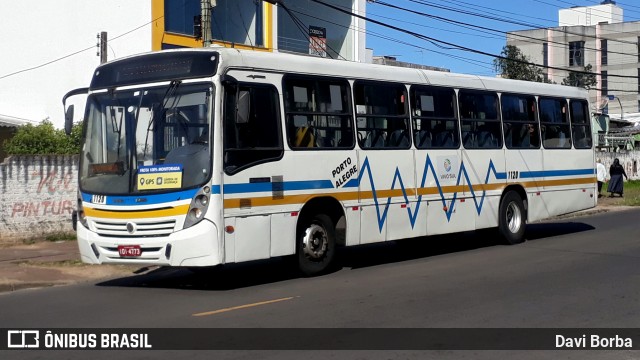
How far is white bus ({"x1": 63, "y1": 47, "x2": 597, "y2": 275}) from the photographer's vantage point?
11.2 m

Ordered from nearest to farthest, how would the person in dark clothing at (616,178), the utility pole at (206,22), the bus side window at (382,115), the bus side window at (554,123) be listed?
the bus side window at (382,115) < the utility pole at (206,22) < the bus side window at (554,123) < the person in dark clothing at (616,178)

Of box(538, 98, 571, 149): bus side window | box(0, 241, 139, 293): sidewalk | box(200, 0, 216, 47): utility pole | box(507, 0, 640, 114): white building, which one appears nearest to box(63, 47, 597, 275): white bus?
box(0, 241, 139, 293): sidewalk

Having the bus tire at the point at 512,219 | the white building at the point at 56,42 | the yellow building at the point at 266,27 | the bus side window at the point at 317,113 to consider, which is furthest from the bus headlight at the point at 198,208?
the white building at the point at 56,42

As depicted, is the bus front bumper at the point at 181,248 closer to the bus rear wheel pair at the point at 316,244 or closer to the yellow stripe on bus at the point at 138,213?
the yellow stripe on bus at the point at 138,213

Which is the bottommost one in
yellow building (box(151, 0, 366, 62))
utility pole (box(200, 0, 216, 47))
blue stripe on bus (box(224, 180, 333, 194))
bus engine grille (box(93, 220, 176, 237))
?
bus engine grille (box(93, 220, 176, 237))

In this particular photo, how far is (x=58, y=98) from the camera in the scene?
2884cm

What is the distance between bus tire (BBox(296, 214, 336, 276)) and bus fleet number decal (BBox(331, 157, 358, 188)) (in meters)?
0.61

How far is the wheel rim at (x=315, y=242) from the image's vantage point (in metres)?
12.6

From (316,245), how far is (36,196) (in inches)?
322

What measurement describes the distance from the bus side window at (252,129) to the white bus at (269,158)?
2 centimetres

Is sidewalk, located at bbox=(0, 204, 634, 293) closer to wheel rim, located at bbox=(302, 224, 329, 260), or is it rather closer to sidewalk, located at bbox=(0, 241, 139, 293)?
sidewalk, located at bbox=(0, 241, 139, 293)

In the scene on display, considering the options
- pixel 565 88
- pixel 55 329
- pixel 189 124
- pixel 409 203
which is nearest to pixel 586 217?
pixel 565 88

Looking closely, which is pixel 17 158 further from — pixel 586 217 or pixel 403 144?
pixel 586 217

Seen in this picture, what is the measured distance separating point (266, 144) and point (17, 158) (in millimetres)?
8282
